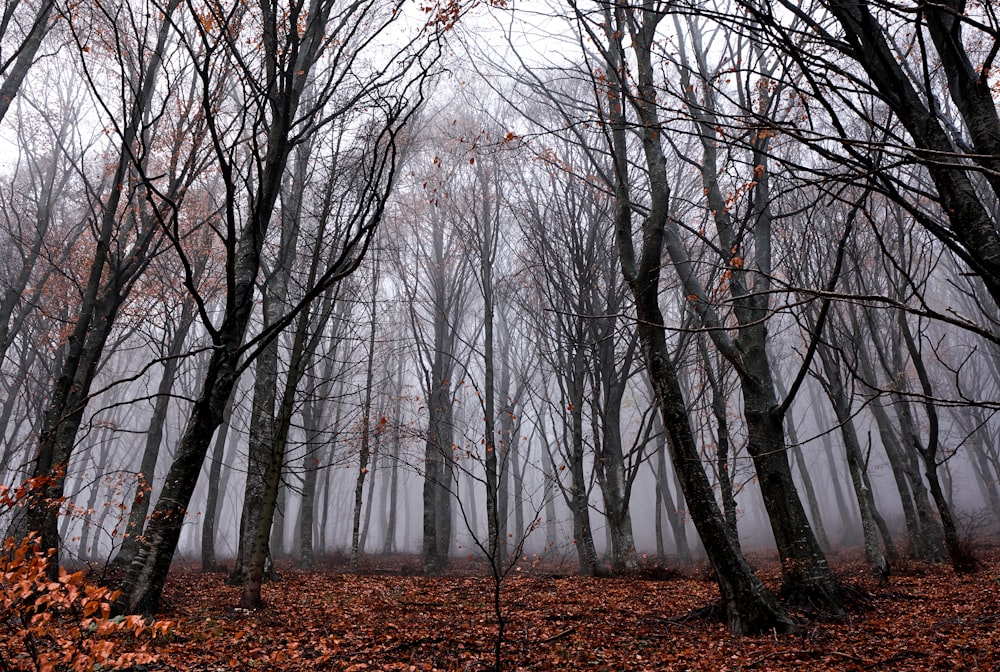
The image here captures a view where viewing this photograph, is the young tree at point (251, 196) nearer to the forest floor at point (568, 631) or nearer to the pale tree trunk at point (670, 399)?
the forest floor at point (568, 631)

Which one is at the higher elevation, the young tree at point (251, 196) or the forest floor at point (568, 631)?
the young tree at point (251, 196)

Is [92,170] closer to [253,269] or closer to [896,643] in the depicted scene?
[253,269]

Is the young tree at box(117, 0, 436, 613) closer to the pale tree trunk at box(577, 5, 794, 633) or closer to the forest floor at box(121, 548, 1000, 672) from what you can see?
the forest floor at box(121, 548, 1000, 672)

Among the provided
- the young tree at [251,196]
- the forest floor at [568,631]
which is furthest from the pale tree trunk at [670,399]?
the young tree at [251,196]

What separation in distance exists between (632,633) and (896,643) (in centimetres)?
194

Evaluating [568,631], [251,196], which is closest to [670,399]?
[568,631]

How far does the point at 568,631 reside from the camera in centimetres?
456

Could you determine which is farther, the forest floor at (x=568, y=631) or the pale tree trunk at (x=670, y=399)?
the pale tree trunk at (x=670, y=399)

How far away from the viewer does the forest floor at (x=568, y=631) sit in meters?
3.72

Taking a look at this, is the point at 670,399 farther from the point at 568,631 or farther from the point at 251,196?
the point at 251,196

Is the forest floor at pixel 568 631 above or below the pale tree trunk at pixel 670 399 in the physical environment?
below

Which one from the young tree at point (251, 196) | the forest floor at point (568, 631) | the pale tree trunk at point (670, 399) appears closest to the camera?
the young tree at point (251, 196)

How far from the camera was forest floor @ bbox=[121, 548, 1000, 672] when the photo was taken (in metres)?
3.72

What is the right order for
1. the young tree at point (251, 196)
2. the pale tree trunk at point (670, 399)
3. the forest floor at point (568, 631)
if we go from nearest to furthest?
the young tree at point (251, 196) < the forest floor at point (568, 631) < the pale tree trunk at point (670, 399)
